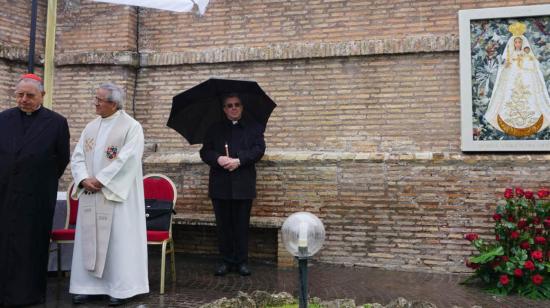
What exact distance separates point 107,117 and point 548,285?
181 inches

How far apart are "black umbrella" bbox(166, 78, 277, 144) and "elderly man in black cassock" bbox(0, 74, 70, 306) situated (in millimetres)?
1356

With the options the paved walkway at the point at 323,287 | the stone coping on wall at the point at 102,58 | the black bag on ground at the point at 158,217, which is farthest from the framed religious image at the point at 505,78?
the stone coping on wall at the point at 102,58

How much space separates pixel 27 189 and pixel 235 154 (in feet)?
7.20

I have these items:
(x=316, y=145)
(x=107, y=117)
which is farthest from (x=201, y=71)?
(x=107, y=117)

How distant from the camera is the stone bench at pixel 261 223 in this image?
254 inches

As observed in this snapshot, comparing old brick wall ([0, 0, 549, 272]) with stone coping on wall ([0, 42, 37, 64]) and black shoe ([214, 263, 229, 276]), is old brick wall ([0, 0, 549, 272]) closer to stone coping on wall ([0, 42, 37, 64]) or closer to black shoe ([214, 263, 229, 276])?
stone coping on wall ([0, 42, 37, 64])

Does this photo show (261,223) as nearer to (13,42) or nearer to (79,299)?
(79,299)

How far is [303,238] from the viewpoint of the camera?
10.6 ft

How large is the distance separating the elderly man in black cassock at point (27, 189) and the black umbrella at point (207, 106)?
1356 mm

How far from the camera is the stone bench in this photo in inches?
254

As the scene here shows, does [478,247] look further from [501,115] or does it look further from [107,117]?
[107,117]

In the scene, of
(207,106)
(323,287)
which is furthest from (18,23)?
(323,287)

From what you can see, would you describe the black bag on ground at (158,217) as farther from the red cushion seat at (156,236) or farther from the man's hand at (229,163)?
the man's hand at (229,163)

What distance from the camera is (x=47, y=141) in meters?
4.87
